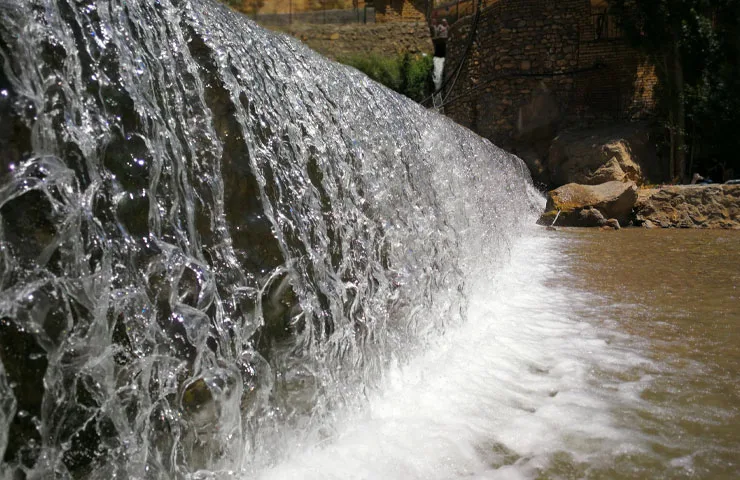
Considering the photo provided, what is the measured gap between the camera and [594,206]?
7430 mm

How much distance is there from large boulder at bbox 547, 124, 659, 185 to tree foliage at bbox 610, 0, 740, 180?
0.50m

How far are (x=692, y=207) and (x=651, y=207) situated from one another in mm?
500

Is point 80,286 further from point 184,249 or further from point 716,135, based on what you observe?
point 716,135

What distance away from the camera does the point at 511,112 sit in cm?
1195

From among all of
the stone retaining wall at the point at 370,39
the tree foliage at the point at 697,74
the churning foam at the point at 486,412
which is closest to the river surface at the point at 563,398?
the churning foam at the point at 486,412

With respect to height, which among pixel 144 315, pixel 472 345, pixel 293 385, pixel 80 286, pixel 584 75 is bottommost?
pixel 472 345

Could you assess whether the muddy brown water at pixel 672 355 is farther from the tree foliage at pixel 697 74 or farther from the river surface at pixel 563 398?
the tree foliage at pixel 697 74

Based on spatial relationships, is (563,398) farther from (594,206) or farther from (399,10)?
(399,10)

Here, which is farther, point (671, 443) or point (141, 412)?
point (671, 443)

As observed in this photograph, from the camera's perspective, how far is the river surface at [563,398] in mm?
1403

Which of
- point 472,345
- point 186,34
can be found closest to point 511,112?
point 472,345

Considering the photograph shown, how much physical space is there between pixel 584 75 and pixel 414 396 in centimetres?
1123

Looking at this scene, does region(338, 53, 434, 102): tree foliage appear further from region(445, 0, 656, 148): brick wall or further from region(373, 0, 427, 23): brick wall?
region(373, 0, 427, 23): brick wall

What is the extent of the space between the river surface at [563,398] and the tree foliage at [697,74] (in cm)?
749
